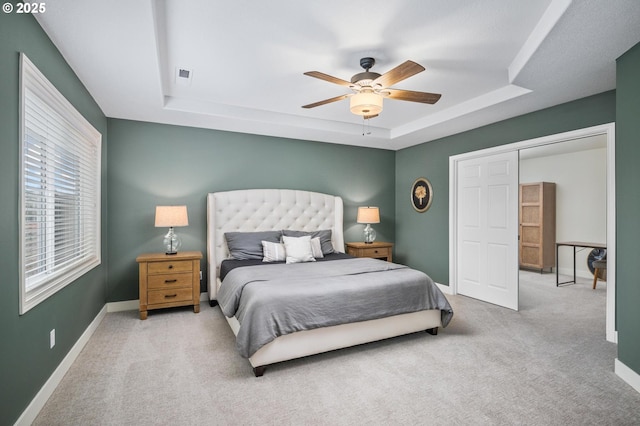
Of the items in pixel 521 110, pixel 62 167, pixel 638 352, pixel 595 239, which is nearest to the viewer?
pixel 638 352

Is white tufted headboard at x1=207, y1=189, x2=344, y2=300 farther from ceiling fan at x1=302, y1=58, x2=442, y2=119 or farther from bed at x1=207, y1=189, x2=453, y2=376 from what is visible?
ceiling fan at x1=302, y1=58, x2=442, y2=119

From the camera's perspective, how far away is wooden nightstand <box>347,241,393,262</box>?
5295 millimetres

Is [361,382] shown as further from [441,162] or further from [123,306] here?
[441,162]

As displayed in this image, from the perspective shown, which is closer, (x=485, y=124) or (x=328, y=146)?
(x=485, y=124)

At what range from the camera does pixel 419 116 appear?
4.66 meters

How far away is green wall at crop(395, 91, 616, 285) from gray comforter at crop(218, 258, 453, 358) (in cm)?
206

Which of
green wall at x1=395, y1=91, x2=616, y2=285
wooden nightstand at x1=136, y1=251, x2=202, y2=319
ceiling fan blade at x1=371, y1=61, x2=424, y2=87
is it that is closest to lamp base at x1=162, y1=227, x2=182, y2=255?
wooden nightstand at x1=136, y1=251, x2=202, y2=319

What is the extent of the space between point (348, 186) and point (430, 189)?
4.41 ft

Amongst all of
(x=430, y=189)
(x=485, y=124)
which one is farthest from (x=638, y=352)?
(x=430, y=189)

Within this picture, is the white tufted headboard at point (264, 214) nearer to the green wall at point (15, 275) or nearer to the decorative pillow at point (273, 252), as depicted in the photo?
the decorative pillow at point (273, 252)

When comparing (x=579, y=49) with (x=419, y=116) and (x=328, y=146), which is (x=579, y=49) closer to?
(x=419, y=116)

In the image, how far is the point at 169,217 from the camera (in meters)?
3.97

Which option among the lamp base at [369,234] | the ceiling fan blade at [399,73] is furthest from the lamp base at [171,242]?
the ceiling fan blade at [399,73]

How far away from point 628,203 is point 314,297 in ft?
8.02
